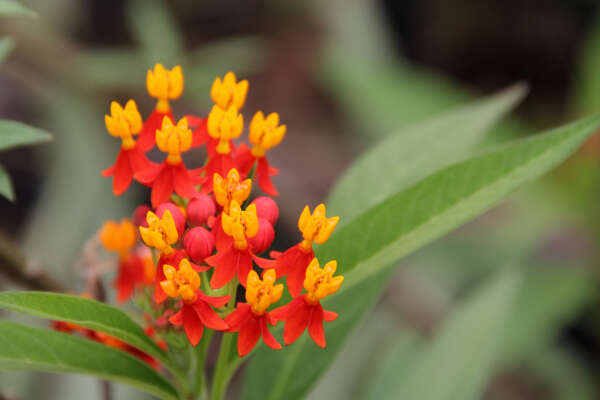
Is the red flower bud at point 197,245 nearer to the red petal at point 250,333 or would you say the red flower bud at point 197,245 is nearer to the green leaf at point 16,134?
the red petal at point 250,333

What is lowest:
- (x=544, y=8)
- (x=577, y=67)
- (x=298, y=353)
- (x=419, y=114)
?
(x=298, y=353)

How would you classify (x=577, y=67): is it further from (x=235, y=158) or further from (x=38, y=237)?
(x=235, y=158)

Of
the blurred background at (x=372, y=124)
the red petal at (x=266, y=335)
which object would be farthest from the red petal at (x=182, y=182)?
the blurred background at (x=372, y=124)

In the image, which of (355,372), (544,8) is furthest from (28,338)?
(544,8)

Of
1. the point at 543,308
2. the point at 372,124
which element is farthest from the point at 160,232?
the point at 372,124

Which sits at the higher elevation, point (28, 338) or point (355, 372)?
point (355, 372)

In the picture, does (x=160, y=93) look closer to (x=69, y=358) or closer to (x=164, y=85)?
(x=164, y=85)
